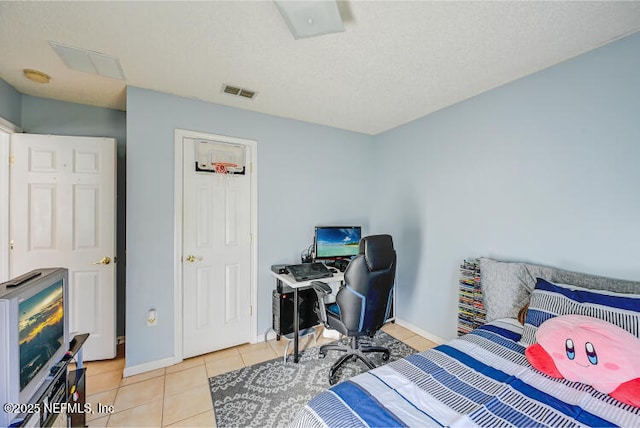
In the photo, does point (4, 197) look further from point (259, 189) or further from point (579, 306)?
point (579, 306)

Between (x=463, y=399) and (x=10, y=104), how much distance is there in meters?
3.82

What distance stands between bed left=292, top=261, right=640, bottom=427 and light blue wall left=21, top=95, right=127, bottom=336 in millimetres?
2605

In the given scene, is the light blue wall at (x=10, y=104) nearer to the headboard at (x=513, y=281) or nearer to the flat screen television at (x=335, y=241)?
the flat screen television at (x=335, y=241)

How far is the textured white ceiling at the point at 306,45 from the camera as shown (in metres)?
1.36

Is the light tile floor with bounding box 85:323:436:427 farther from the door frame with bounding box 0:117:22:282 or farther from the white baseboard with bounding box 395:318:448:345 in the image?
the door frame with bounding box 0:117:22:282

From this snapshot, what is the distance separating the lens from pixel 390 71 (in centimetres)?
195

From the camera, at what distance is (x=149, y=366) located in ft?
7.30

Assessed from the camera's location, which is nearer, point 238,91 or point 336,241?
point 238,91

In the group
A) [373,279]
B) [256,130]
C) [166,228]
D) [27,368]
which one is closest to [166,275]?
[166,228]

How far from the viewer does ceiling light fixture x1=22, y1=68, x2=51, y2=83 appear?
1955 mm

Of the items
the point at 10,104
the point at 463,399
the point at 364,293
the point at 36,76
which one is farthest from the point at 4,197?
the point at 463,399

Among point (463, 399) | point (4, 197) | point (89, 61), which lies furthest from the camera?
point (4, 197)

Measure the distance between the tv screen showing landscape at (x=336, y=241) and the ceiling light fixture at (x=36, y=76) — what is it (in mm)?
2594

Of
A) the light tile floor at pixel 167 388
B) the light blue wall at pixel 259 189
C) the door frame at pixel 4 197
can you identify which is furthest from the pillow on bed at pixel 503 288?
the door frame at pixel 4 197
